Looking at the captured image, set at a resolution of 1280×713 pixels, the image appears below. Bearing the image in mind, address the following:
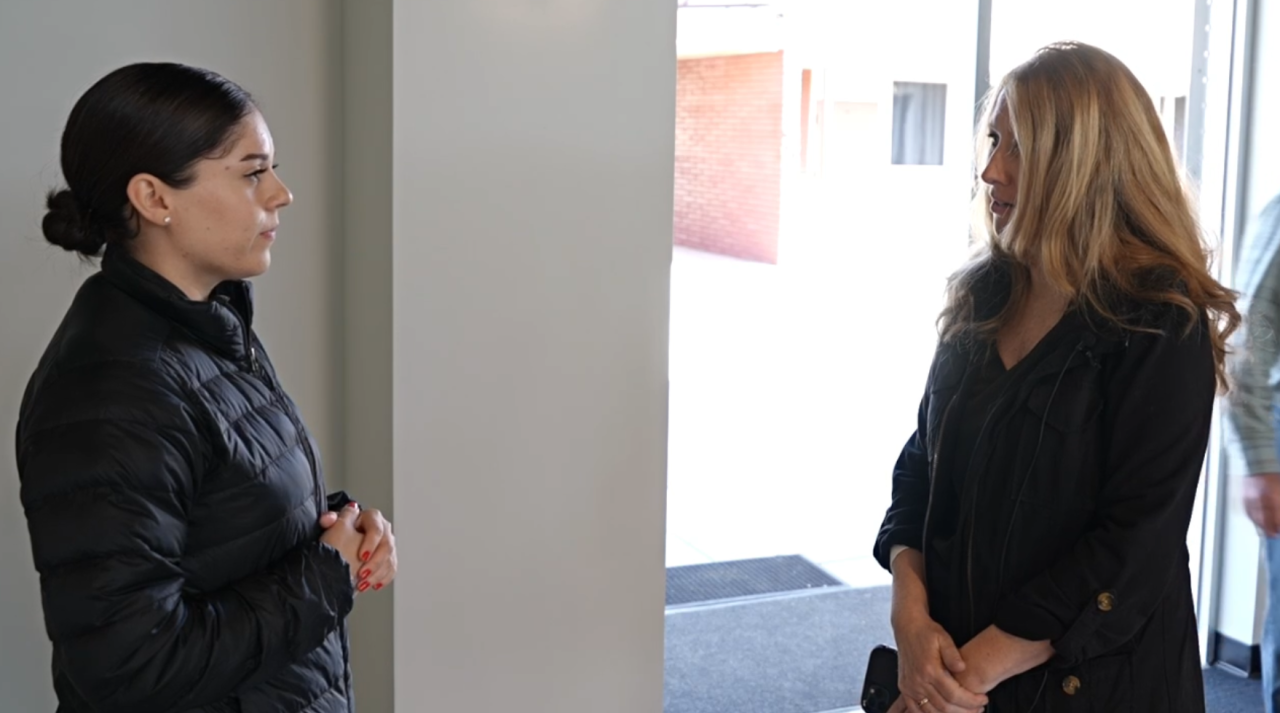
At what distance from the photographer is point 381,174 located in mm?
2355

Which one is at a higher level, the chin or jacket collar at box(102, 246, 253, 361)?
the chin

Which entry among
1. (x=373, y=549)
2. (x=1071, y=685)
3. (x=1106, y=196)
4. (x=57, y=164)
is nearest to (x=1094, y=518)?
(x=1071, y=685)

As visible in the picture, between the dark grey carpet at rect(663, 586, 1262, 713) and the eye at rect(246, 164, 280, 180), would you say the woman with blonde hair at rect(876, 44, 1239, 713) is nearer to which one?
the eye at rect(246, 164, 280, 180)

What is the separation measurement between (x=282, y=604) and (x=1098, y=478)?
1.09m

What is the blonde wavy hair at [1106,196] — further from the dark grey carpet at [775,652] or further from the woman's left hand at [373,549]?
the dark grey carpet at [775,652]

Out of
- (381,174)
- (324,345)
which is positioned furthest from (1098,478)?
(324,345)

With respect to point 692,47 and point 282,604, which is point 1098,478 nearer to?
point 282,604

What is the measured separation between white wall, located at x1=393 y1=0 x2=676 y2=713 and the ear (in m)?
0.84

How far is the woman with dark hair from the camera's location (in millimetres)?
1305

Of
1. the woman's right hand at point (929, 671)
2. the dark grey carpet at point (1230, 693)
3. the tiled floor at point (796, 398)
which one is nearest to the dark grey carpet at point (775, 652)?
the tiled floor at point (796, 398)

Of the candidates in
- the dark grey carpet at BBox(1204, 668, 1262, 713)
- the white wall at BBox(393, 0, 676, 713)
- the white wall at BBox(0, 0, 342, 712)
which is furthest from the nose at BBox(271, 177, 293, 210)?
the dark grey carpet at BBox(1204, 668, 1262, 713)

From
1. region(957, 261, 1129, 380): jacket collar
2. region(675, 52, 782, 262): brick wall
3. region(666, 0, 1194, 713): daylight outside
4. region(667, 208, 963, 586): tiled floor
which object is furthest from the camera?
region(675, 52, 782, 262): brick wall

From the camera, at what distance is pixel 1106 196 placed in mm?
1706

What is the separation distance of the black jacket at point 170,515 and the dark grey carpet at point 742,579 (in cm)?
307
